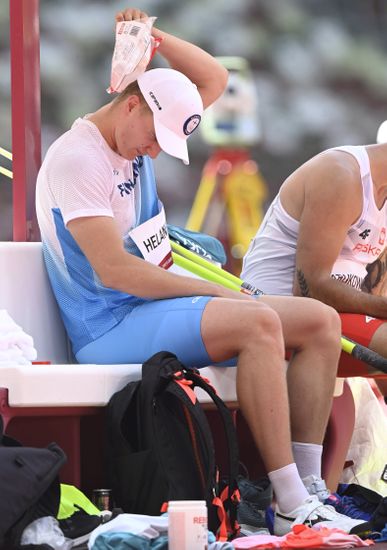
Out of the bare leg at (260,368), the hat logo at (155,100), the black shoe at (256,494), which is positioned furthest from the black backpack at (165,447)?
the hat logo at (155,100)

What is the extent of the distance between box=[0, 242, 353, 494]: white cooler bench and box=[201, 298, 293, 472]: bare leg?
0.72ft

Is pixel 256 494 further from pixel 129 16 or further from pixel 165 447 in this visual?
pixel 129 16

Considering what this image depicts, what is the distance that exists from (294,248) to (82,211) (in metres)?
0.91

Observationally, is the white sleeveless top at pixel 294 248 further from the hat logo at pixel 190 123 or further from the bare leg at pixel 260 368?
the bare leg at pixel 260 368

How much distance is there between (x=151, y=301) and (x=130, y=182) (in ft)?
1.28

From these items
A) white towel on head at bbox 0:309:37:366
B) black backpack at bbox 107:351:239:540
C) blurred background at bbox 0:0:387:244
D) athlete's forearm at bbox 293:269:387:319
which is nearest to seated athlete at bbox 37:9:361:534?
black backpack at bbox 107:351:239:540

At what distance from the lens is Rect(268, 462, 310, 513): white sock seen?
2883 millimetres

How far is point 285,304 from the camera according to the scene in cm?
318

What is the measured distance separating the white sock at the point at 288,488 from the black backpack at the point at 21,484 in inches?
24.1

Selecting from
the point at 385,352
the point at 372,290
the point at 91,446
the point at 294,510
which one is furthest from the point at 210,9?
the point at 294,510

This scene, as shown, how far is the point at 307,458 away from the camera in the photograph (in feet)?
10.2

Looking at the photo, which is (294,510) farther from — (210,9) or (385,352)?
(210,9)

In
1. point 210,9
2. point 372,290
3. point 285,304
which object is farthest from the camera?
point 210,9

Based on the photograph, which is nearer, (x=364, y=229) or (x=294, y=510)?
(x=294, y=510)
